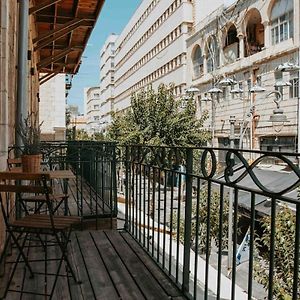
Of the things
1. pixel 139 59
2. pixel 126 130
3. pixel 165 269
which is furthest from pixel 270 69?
pixel 139 59

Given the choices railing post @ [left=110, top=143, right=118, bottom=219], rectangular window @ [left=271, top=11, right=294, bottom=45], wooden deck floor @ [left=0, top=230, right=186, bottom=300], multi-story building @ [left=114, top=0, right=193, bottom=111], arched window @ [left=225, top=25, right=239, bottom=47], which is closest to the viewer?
wooden deck floor @ [left=0, top=230, right=186, bottom=300]

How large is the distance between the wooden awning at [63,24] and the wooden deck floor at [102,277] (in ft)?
18.2

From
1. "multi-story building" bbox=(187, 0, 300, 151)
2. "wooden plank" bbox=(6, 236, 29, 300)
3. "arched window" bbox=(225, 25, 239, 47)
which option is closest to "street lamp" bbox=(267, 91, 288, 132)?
"multi-story building" bbox=(187, 0, 300, 151)

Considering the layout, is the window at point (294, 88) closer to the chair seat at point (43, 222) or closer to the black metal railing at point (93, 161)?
the black metal railing at point (93, 161)

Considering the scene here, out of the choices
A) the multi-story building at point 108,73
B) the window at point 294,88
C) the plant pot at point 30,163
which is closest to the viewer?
the plant pot at point 30,163

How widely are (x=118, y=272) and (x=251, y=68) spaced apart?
21.1 m

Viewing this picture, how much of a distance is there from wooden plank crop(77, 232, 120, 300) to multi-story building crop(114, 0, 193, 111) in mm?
30754

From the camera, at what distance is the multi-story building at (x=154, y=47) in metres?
35.2

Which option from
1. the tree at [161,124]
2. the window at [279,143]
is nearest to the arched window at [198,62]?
the tree at [161,124]

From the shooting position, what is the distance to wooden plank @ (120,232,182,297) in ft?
10.2

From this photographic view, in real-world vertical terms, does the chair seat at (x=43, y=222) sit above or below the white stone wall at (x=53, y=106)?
below

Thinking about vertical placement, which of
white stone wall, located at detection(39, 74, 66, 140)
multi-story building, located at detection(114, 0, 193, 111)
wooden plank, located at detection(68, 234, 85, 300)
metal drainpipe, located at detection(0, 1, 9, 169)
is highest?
multi-story building, located at detection(114, 0, 193, 111)

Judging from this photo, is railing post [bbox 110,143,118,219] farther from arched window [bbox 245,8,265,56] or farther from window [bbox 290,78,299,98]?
arched window [bbox 245,8,265,56]

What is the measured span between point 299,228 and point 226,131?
2523 cm
